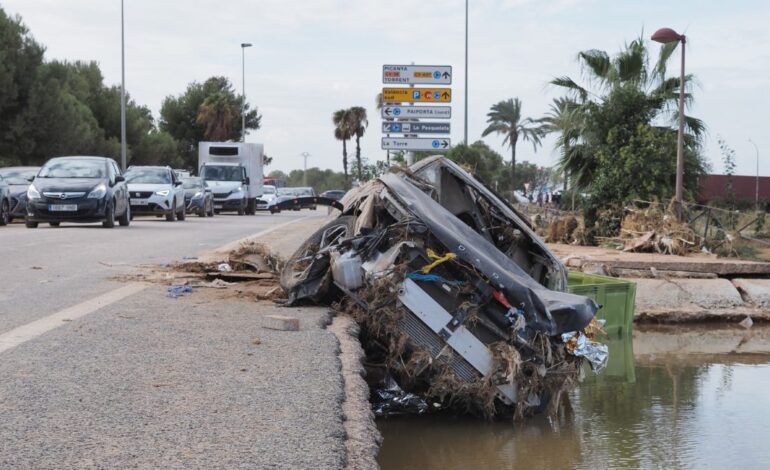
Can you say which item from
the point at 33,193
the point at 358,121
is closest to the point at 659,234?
the point at 33,193

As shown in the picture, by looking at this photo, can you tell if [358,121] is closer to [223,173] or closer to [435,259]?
[223,173]

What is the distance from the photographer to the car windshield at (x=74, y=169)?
2119 cm

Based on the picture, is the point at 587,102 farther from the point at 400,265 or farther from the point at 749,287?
the point at 400,265

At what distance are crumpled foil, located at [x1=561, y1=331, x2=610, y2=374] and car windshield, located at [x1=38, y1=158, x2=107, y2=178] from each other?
16277mm

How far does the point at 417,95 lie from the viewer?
70.3ft

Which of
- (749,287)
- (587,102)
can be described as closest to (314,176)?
(587,102)

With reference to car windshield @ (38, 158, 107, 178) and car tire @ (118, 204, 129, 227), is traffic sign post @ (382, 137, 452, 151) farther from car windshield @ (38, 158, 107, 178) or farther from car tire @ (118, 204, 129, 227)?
car windshield @ (38, 158, 107, 178)

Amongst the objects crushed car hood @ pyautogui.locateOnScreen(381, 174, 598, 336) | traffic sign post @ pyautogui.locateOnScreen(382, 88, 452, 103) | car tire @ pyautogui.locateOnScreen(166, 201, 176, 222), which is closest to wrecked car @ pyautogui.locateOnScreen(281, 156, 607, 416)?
Result: crushed car hood @ pyautogui.locateOnScreen(381, 174, 598, 336)

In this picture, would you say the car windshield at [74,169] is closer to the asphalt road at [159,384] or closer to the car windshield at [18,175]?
the car windshield at [18,175]

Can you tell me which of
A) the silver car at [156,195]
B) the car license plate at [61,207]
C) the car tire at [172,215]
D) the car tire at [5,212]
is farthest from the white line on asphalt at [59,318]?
the car tire at [172,215]

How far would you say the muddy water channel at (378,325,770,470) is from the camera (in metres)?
6.31

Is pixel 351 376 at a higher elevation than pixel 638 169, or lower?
lower

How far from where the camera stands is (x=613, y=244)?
62.6ft

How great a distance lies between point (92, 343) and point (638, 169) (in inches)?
675
